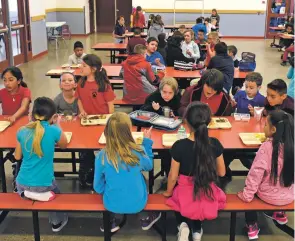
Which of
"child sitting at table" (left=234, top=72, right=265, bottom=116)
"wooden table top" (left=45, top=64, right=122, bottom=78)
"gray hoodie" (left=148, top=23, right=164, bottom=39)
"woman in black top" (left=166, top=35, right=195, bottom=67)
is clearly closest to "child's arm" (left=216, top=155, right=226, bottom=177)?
"child sitting at table" (left=234, top=72, right=265, bottom=116)

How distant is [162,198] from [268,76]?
7051mm

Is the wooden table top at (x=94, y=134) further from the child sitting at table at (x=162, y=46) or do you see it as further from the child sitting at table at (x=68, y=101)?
the child sitting at table at (x=162, y=46)

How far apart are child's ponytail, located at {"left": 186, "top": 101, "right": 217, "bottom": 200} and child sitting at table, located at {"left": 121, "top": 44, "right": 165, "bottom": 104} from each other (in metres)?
2.61

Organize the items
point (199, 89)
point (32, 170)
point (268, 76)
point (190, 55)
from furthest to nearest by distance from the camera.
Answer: point (268, 76)
point (190, 55)
point (199, 89)
point (32, 170)

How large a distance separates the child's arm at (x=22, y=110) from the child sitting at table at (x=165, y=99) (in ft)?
3.72

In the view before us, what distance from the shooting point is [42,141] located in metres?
2.63

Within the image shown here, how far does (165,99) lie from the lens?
3.80 m

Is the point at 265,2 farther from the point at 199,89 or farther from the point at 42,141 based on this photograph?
the point at 42,141

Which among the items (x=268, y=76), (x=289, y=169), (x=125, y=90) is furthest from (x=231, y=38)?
(x=289, y=169)

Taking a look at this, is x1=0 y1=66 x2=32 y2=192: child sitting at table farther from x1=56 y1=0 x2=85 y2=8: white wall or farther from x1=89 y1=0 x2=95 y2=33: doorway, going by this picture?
x1=89 y1=0 x2=95 y2=33: doorway

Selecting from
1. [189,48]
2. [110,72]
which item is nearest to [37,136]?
[110,72]

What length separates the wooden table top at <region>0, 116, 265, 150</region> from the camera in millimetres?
2881

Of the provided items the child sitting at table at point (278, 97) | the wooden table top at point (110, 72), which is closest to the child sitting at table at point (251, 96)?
the child sitting at table at point (278, 97)

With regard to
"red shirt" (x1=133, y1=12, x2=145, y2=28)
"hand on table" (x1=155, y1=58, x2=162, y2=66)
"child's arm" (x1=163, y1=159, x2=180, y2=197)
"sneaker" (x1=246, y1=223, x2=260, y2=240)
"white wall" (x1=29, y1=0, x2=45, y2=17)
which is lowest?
"sneaker" (x1=246, y1=223, x2=260, y2=240)
